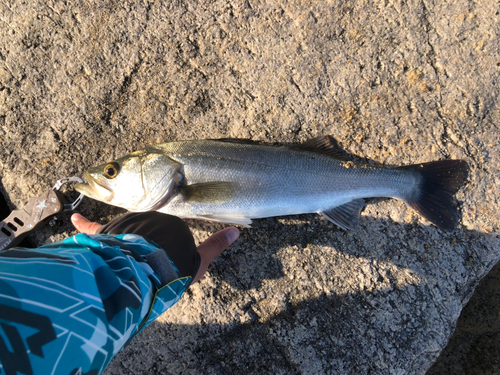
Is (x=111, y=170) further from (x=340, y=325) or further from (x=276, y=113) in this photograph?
(x=340, y=325)

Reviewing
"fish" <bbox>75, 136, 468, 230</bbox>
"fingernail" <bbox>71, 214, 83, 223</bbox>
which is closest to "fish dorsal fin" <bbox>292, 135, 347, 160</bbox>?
"fish" <bbox>75, 136, 468, 230</bbox>

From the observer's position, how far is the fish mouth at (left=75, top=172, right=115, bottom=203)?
→ 8.87 ft

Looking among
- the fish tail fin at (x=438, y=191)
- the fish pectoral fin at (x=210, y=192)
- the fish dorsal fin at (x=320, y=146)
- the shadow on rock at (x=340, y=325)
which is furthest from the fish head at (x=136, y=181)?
the fish tail fin at (x=438, y=191)

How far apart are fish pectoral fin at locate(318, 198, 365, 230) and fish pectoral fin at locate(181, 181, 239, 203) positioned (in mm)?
925

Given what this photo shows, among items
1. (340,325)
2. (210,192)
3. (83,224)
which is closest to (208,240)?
(210,192)

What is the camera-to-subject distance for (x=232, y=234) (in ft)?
8.89

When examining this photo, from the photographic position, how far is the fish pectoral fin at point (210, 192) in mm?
2666

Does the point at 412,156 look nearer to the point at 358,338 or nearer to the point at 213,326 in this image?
the point at 358,338

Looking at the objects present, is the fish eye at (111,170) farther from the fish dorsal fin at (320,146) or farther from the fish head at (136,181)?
the fish dorsal fin at (320,146)

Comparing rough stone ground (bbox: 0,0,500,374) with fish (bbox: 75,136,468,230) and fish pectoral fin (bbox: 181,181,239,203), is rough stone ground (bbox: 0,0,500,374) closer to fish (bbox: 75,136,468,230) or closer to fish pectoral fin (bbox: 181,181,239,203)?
fish (bbox: 75,136,468,230)

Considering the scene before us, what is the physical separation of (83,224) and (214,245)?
1311mm

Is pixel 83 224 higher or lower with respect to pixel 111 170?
lower

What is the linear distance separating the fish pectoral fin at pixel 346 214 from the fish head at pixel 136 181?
1.50 m

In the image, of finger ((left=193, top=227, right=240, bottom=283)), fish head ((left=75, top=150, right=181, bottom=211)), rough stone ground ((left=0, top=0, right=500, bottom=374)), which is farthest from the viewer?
rough stone ground ((left=0, top=0, right=500, bottom=374))
